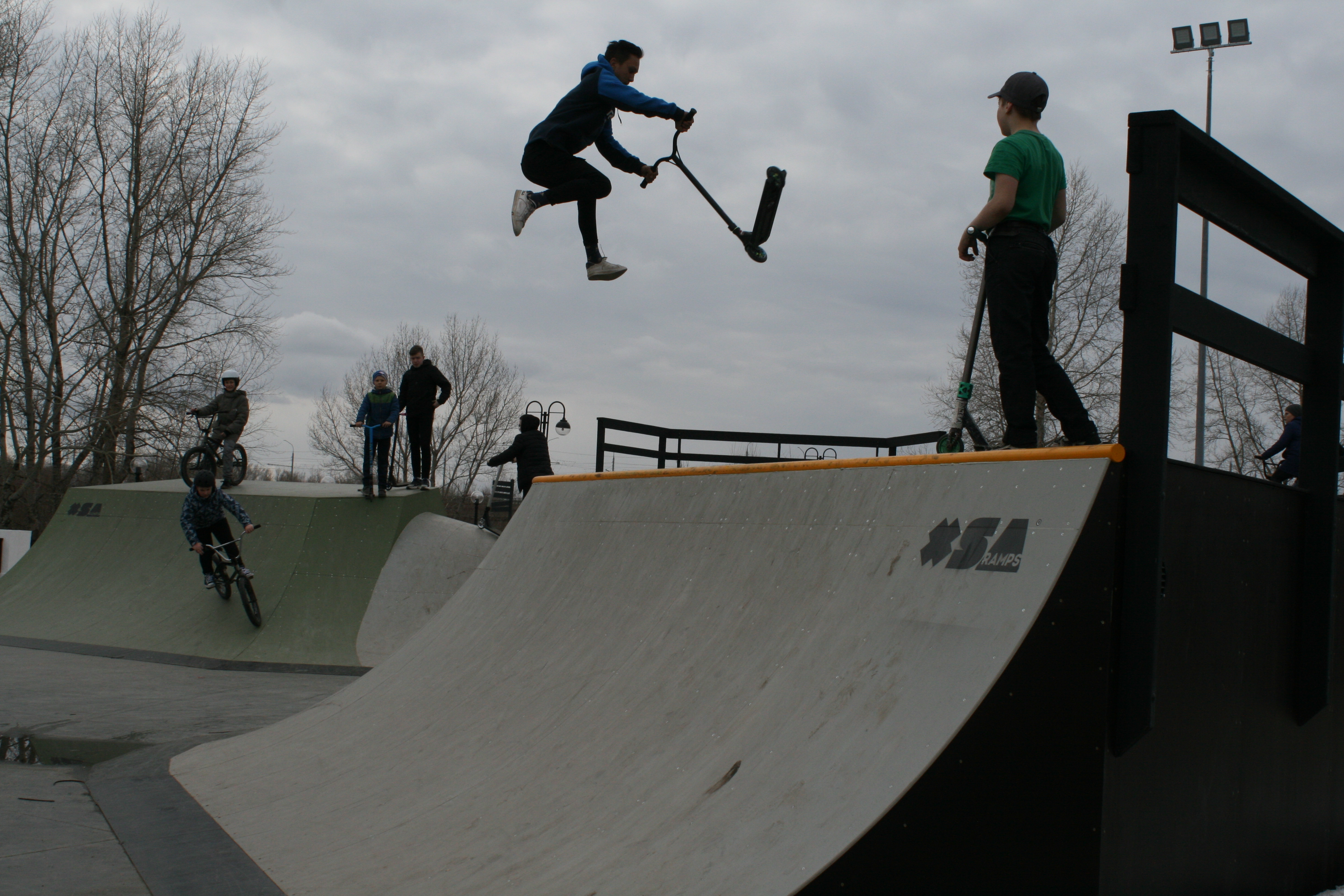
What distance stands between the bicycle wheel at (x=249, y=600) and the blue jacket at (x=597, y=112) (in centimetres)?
726

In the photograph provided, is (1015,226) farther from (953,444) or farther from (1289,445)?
(1289,445)

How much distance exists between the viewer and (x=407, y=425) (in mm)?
11359

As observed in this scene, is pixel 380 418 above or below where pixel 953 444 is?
above

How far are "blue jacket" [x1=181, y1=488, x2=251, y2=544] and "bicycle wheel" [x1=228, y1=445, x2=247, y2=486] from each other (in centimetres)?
259

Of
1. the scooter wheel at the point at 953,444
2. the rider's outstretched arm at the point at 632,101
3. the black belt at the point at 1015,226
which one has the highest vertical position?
the rider's outstretched arm at the point at 632,101

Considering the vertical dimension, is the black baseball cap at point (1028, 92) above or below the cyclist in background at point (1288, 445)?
above

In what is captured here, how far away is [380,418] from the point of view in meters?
11.2

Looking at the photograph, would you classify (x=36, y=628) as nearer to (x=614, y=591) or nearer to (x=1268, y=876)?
(x=614, y=591)

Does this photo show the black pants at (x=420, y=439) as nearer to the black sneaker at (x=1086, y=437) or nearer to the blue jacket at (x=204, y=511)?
the blue jacket at (x=204, y=511)

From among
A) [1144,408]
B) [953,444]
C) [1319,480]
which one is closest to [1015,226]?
[953,444]

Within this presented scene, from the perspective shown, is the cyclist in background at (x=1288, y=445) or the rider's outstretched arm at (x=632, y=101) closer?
the rider's outstretched arm at (x=632, y=101)

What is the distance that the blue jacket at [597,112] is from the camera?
4.83m

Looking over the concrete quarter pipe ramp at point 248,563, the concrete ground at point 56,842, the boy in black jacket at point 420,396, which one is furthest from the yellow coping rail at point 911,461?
the concrete quarter pipe ramp at point 248,563

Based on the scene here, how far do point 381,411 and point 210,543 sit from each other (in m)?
2.43
